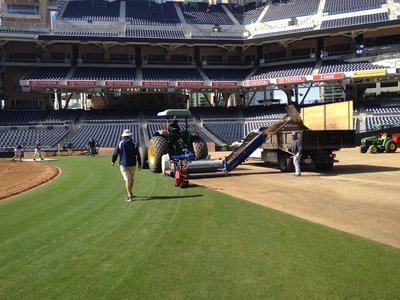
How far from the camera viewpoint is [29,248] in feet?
19.7

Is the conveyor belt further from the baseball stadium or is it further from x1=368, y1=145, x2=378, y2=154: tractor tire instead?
x1=368, y1=145, x2=378, y2=154: tractor tire

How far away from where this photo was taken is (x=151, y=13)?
54688mm

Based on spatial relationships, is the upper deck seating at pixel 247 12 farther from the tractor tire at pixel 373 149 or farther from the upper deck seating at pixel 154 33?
the tractor tire at pixel 373 149

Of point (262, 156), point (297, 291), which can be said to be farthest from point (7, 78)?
point (297, 291)

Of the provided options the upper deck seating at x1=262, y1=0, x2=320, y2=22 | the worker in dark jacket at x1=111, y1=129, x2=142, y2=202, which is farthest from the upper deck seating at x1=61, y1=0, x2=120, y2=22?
the worker in dark jacket at x1=111, y1=129, x2=142, y2=202

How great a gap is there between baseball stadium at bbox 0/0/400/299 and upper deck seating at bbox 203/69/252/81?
0.46 meters

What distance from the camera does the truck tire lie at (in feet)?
52.2

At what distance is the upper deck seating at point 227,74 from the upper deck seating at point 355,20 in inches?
419

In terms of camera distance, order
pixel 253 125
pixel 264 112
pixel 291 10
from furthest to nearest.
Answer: pixel 291 10, pixel 264 112, pixel 253 125

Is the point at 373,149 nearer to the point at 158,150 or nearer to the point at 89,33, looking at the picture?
the point at 158,150

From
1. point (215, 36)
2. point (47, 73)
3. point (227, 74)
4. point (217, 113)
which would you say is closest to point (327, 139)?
point (217, 113)

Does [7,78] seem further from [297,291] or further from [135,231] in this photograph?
[297,291]

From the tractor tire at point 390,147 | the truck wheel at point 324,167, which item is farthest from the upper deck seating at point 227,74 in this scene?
the truck wheel at point 324,167

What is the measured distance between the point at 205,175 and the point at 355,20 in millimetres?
37174
